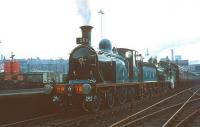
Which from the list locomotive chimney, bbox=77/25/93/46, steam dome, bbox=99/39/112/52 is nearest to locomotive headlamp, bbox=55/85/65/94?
locomotive chimney, bbox=77/25/93/46

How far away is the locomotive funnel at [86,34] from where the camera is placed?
1684cm

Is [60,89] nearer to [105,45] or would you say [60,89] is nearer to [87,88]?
[87,88]

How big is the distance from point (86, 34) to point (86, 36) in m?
0.17

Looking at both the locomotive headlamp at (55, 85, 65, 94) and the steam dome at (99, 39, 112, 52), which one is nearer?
the locomotive headlamp at (55, 85, 65, 94)

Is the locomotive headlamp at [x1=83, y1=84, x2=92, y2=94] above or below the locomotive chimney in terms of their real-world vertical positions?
below

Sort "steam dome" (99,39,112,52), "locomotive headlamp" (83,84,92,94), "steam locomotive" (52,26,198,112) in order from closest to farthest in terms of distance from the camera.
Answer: "locomotive headlamp" (83,84,92,94) < "steam locomotive" (52,26,198,112) < "steam dome" (99,39,112,52)

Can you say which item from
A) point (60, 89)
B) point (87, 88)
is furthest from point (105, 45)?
point (87, 88)

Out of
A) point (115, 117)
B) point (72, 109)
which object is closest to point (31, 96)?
point (72, 109)

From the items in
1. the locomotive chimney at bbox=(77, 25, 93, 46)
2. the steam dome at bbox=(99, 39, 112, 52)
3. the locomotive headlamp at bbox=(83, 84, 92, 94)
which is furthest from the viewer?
the steam dome at bbox=(99, 39, 112, 52)

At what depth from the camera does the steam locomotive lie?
15.9 meters

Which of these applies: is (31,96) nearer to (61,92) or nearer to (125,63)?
(61,92)

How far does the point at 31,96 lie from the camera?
18.1m

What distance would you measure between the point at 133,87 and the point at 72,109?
4868 mm

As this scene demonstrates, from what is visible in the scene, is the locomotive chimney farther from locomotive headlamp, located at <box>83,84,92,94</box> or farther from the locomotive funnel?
locomotive headlamp, located at <box>83,84,92,94</box>
